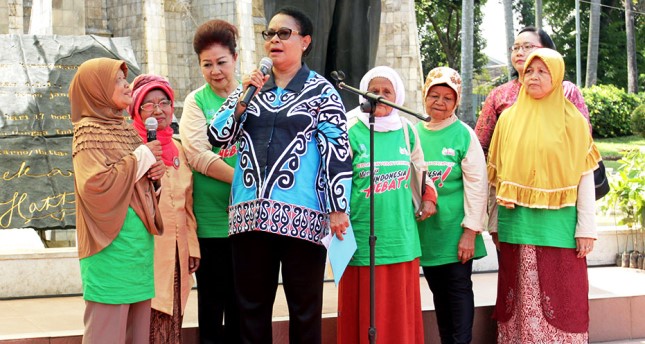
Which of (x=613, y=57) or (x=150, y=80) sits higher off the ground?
(x=613, y=57)

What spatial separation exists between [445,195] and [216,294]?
1483mm

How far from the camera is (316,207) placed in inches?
187

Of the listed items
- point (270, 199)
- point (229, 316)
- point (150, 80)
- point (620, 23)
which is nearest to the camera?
point (270, 199)

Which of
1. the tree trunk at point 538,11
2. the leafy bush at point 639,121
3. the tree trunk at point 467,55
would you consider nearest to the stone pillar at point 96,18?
the tree trunk at point 467,55

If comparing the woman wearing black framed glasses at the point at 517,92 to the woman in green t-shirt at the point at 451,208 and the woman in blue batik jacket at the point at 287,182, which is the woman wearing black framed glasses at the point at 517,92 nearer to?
the woman in green t-shirt at the point at 451,208

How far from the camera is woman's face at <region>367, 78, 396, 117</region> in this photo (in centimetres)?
534

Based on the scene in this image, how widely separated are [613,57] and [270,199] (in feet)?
119

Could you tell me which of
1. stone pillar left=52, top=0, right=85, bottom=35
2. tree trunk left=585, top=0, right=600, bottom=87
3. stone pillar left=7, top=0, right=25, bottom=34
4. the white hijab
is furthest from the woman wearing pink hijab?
tree trunk left=585, top=0, right=600, bottom=87

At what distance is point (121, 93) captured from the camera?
14.9ft

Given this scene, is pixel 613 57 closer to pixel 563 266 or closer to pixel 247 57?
pixel 247 57

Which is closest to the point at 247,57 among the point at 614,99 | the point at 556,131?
the point at 556,131

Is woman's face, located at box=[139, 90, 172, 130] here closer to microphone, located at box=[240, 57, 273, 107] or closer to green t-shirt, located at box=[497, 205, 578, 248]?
microphone, located at box=[240, 57, 273, 107]

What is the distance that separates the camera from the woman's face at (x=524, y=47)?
20.0 feet

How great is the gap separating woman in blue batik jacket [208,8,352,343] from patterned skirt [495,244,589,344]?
1.51m
